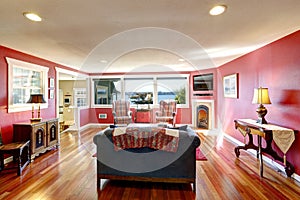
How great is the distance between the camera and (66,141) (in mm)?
5199

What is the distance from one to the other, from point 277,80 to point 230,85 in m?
1.86

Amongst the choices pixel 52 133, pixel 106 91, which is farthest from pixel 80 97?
pixel 52 133

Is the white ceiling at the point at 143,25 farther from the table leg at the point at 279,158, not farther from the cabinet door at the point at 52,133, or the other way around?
the table leg at the point at 279,158

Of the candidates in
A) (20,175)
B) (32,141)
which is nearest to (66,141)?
(32,141)

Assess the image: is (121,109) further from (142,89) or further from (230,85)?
(230,85)

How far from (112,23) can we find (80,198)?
228 centimetres

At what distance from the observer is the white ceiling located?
1.95m

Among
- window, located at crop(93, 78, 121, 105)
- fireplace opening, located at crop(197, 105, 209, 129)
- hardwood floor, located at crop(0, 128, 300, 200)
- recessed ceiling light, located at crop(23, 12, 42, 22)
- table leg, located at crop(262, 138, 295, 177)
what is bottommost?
hardwood floor, located at crop(0, 128, 300, 200)

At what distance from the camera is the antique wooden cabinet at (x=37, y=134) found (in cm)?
355

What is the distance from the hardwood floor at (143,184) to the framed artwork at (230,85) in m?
1.79

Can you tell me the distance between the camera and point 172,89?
7.34 meters

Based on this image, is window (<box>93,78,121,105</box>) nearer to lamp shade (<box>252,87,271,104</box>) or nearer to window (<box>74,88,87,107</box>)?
window (<box>74,88,87,107</box>)

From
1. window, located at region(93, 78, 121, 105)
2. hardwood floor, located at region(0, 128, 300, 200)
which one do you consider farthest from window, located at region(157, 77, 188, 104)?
hardwood floor, located at region(0, 128, 300, 200)

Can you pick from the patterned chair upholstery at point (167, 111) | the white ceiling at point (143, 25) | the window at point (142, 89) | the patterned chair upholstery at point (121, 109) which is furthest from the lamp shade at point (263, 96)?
the patterned chair upholstery at point (121, 109)
